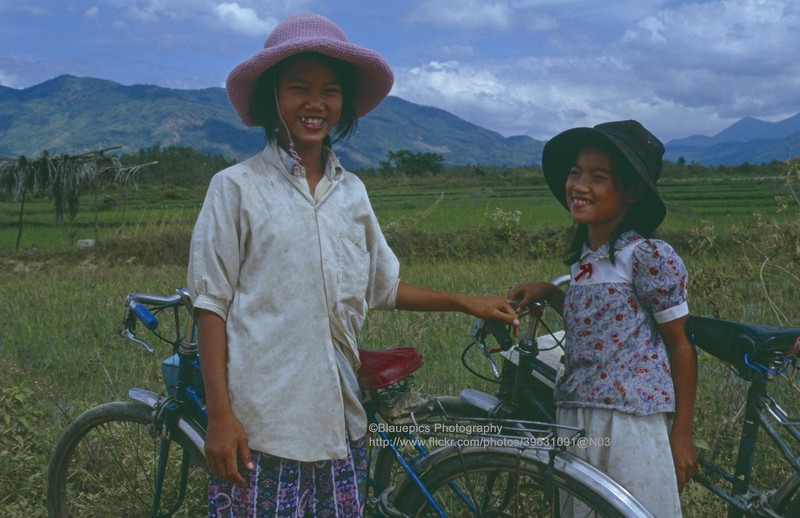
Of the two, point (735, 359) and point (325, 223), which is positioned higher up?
point (325, 223)

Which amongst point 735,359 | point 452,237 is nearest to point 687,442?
point 735,359

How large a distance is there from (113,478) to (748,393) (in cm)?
239

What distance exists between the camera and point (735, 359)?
71.7 inches

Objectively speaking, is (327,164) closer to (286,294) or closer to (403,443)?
(286,294)

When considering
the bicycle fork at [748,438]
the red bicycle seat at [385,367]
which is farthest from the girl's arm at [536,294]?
the bicycle fork at [748,438]

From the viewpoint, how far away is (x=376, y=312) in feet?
19.1

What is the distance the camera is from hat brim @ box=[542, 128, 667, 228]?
184cm

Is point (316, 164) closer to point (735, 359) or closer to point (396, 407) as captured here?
point (396, 407)

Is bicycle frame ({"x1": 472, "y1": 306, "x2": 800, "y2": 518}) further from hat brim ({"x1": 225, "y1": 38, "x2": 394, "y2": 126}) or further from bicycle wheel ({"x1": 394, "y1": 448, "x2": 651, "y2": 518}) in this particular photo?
hat brim ({"x1": 225, "y1": 38, "x2": 394, "y2": 126})

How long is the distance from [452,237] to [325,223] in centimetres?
970

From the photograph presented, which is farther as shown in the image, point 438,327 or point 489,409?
point 438,327

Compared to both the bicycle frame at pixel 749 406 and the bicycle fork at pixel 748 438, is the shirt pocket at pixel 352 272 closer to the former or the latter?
the bicycle frame at pixel 749 406

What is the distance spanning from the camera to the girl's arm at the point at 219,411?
170 centimetres

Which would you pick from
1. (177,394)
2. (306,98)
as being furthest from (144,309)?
(306,98)
